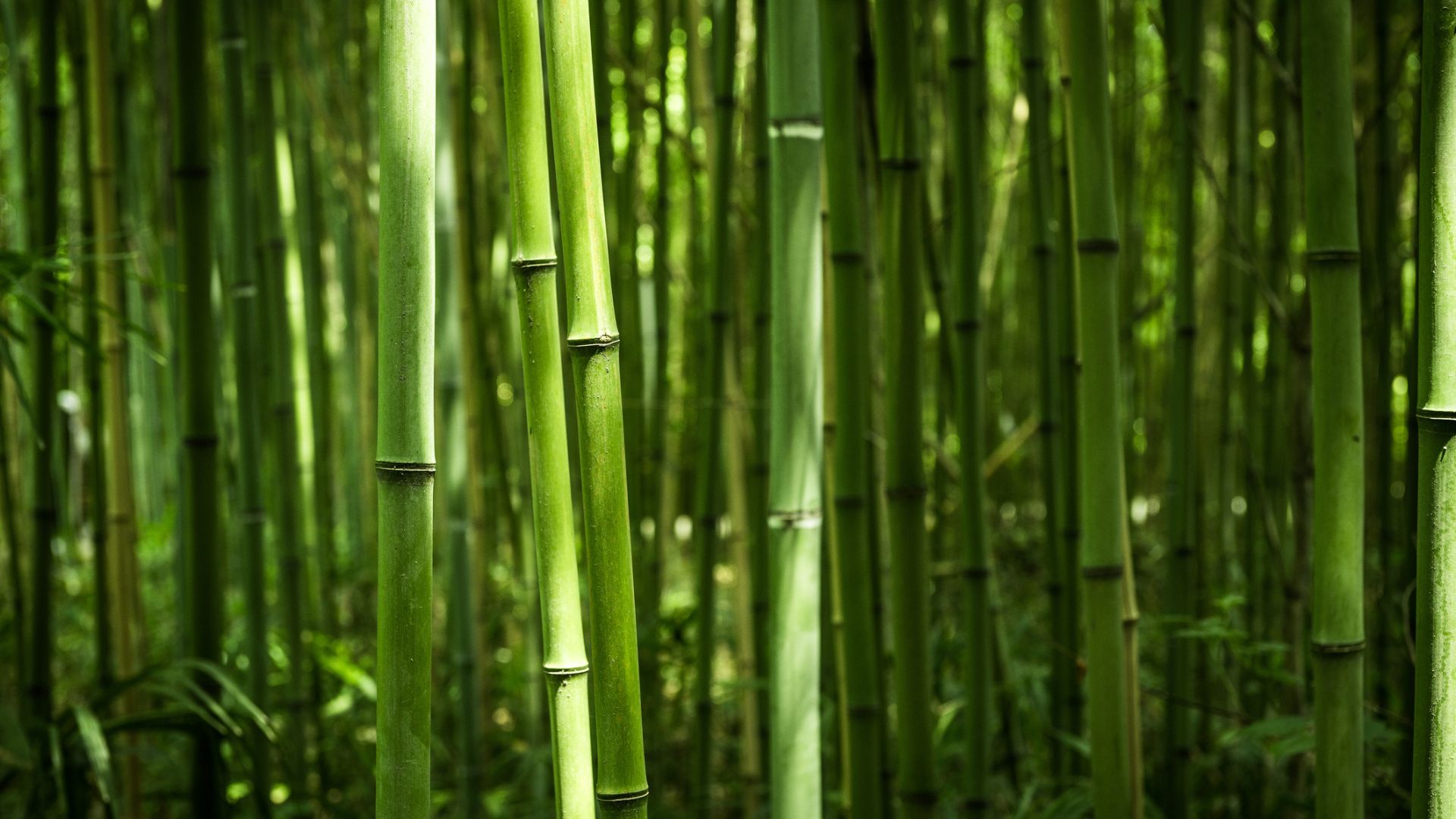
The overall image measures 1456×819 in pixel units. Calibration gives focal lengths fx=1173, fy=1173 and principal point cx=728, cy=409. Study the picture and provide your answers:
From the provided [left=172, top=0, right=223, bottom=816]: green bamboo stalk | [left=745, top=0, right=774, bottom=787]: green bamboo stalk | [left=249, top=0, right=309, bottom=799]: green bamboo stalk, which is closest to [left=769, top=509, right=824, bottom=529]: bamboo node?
[left=745, top=0, right=774, bottom=787]: green bamboo stalk

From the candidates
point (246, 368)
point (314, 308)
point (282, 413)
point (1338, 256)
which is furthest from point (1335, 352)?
point (314, 308)

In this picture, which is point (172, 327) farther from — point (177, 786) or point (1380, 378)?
point (1380, 378)

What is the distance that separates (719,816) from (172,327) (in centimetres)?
148

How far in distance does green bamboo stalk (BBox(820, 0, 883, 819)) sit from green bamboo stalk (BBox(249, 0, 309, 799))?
2.66 feet

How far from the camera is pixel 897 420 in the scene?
2.88ft

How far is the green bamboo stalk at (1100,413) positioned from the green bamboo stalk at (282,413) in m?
0.97

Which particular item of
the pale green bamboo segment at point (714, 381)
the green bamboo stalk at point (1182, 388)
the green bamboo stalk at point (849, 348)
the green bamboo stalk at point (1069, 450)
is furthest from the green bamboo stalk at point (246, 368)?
the green bamboo stalk at point (1182, 388)

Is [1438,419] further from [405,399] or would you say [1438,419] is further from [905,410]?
[405,399]

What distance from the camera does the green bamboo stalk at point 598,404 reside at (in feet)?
1.82

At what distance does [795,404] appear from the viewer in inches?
28.4

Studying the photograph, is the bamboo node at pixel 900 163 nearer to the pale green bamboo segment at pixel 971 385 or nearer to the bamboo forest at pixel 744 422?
the bamboo forest at pixel 744 422

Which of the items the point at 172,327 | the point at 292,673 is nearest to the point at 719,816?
the point at 292,673

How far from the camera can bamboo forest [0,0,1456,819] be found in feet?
1.96

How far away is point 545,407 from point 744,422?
3.47 feet
